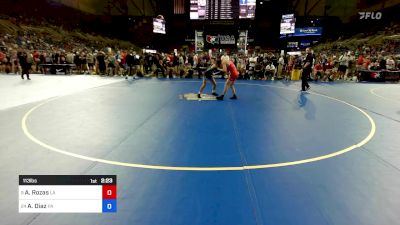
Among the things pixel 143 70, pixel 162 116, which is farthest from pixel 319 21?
pixel 162 116

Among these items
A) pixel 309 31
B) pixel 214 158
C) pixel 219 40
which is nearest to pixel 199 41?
pixel 219 40

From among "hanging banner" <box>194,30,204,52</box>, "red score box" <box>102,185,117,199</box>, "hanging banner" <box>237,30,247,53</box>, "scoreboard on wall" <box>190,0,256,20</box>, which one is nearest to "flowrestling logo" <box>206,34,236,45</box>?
"hanging banner" <box>194,30,204,52</box>

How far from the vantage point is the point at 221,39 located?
110 feet

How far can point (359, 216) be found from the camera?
3.10m

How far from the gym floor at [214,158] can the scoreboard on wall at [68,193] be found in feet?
1.27

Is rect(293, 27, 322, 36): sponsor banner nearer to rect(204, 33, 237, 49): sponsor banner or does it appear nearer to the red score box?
rect(204, 33, 237, 49): sponsor banner

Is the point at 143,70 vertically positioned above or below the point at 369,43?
below

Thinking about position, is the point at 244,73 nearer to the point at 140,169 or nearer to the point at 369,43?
the point at 140,169

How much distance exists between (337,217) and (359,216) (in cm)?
27

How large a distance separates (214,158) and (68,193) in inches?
100

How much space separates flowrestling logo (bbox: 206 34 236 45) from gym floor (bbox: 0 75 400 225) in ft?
86.0

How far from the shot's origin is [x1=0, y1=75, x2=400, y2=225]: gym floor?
125 inches

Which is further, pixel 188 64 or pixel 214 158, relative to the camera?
pixel 188 64

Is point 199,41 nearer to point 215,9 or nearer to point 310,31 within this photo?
point 215,9
